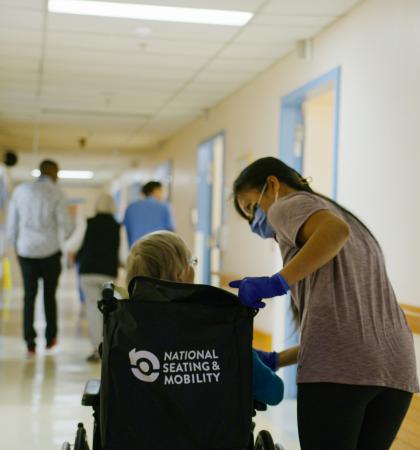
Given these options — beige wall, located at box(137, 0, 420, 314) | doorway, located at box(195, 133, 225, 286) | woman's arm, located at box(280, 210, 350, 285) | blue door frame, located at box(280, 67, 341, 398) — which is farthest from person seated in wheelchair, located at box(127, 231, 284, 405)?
doorway, located at box(195, 133, 225, 286)

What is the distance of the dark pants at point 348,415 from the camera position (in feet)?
6.33

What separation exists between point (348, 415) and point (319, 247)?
44 cm

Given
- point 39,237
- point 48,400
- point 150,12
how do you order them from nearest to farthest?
point 48,400 < point 150,12 < point 39,237

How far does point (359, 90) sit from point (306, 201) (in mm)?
2764

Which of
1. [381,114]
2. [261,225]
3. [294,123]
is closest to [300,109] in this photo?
[294,123]

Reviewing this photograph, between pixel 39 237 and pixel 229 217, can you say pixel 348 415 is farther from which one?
pixel 229 217

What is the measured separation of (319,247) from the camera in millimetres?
1851

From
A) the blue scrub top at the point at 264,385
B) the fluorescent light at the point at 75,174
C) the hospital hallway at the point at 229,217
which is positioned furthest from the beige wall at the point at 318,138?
the fluorescent light at the point at 75,174

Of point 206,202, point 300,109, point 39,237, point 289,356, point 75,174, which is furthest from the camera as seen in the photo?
point 75,174

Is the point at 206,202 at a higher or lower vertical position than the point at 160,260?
higher

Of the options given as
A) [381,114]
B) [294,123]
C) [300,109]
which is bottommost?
[381,114]

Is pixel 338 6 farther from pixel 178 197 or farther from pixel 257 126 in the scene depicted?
pixel 178 197

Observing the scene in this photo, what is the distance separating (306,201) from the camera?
1947 millimetres

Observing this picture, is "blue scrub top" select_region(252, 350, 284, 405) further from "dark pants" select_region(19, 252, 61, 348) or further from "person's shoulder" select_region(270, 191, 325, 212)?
"dark pants" select_region(19, 252, 61, 348)
